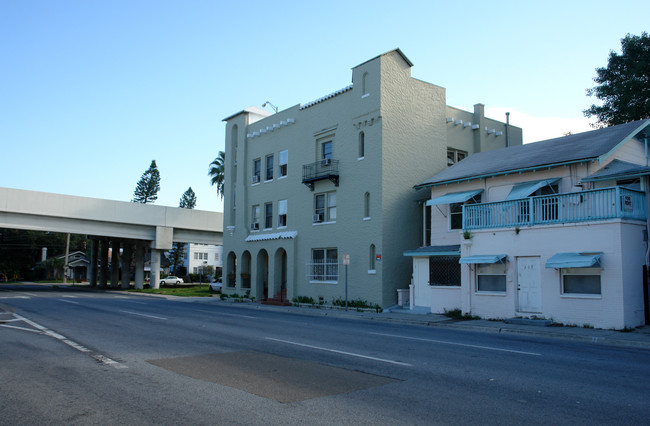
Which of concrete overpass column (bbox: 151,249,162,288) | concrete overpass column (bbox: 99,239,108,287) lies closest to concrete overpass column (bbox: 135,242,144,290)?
concrete overpass column (bbox: 151,249,162,288)

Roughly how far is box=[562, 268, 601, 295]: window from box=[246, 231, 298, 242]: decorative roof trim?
644 inches

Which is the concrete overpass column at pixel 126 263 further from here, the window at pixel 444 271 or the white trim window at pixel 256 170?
the window at pixel 444 271

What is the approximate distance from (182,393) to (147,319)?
1182cm

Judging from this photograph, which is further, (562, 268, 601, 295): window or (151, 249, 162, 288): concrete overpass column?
(151, 249, 162, 288): concrete overpass column

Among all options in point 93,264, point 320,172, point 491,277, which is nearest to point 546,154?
point 491,277

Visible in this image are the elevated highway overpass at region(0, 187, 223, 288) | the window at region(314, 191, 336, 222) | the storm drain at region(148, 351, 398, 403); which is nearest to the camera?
the storm drain at region(148, 351, 398, 403)

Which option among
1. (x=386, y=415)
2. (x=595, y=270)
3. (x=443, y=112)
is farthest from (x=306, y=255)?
(x=386, y=415)

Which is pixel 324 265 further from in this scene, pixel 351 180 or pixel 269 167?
pixel 269 167

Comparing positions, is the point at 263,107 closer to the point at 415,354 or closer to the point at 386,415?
the point at 415,354

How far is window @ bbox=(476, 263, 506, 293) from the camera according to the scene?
19828 mm

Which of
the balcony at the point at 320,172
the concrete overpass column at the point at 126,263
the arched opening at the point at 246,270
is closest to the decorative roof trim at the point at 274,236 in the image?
the arched opening at the point at 246,270

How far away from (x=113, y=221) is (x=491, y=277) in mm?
34502

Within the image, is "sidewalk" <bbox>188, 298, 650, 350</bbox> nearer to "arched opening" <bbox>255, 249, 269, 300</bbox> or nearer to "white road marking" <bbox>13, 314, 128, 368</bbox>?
"arched opening" <bbox>255, 249, 269, 300</bbox>

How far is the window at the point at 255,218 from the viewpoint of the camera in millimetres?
34906
